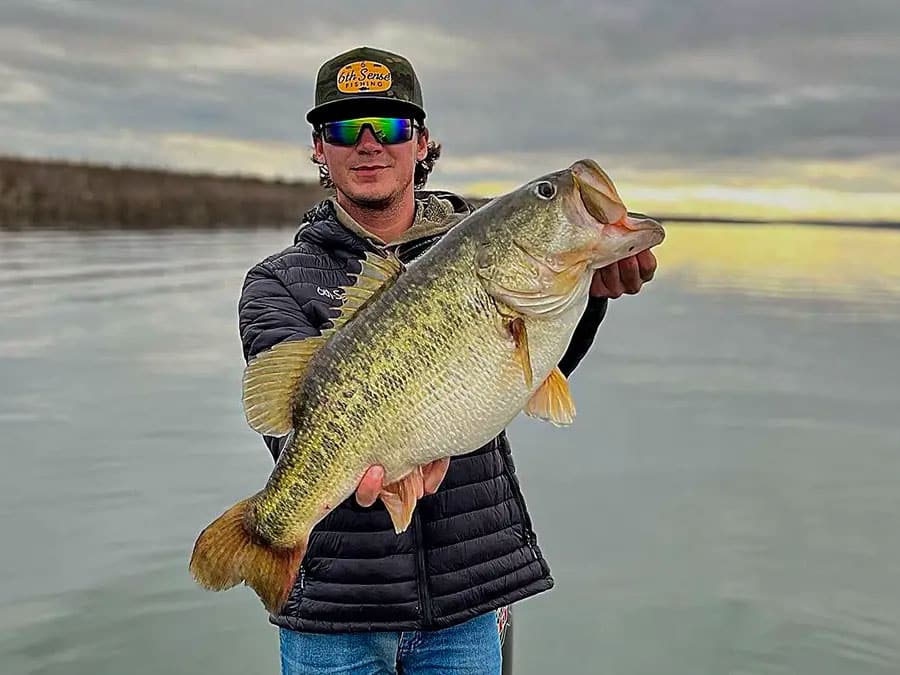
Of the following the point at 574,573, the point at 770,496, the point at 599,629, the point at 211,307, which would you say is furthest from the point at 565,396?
the point at 211,307

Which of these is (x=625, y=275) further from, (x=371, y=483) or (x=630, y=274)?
(x=371, y=483)

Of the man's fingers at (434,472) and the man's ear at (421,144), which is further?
the man's ear at (421,144)

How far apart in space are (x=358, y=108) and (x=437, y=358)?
3.20 feet

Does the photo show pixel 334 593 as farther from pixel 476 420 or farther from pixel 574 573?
pixel 574 573

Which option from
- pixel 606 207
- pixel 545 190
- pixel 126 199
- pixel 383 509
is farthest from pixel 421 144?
pixel 126 199

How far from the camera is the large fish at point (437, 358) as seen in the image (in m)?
2.10

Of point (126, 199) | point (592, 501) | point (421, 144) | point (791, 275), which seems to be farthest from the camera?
point (126, 199)

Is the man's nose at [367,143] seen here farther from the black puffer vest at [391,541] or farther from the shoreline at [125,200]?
the shoreline at [125,200]

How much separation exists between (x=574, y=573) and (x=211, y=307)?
10561mm

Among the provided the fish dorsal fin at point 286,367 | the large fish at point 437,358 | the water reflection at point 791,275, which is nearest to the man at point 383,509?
the fish dorsal fin at point 286,367

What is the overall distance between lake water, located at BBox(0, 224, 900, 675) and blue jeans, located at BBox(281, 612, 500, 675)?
6.94ft

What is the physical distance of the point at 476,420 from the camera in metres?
2.12

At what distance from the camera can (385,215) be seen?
274cm

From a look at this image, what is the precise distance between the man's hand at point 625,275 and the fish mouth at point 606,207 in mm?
175
